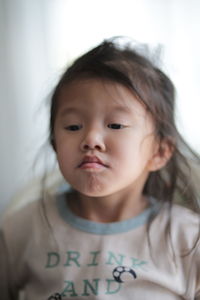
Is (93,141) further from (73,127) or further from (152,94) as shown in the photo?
(152,94)

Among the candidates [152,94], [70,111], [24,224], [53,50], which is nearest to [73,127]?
[70,111]

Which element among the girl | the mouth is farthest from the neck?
the mouth

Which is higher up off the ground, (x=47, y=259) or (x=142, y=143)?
(x=142, y=143)

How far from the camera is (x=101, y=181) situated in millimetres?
737

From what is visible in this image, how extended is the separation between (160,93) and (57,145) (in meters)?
0.26

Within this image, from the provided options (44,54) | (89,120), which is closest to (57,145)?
(89,120)

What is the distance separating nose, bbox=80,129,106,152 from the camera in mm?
Answer: 715

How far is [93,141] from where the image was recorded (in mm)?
714

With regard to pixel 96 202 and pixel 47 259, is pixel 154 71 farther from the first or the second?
pixel 47 259

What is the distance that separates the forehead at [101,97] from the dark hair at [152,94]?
0.5 inches

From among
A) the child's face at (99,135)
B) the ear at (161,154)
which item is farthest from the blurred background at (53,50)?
the child's face at (99,135)

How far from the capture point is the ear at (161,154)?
839 millimetres

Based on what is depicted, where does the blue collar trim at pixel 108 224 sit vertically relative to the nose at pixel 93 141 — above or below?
below

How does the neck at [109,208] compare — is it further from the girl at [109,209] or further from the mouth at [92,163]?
the mouth at [92,163]
